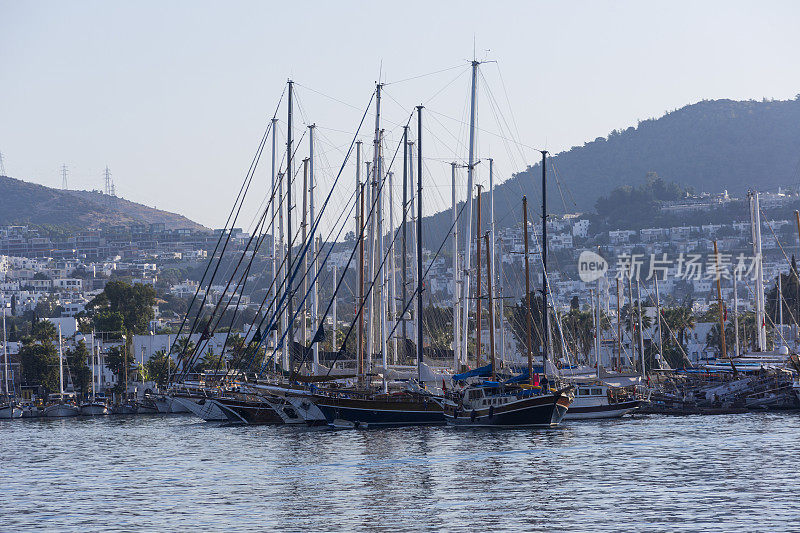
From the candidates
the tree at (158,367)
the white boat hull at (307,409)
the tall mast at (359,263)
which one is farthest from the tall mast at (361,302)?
the tree at (158,367)

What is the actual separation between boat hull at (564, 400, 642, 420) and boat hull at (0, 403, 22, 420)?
218 ft

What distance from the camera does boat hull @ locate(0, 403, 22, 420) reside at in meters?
118

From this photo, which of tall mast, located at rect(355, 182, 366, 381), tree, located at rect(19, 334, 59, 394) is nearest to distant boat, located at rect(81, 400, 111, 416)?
tree, located at rect(19, 334, 59, 394)

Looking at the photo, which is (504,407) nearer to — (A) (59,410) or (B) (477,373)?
(B) (477,373)

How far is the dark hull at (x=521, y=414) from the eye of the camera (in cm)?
6438

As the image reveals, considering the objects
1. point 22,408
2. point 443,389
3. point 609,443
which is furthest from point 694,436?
point 22,408

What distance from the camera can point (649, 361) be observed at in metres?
129

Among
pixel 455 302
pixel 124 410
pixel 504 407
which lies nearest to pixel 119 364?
pixel 124 410

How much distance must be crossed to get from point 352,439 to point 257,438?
8762mm

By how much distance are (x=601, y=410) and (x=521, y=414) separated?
1348cm

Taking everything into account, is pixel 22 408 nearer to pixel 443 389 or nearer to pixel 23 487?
pixel 443 389

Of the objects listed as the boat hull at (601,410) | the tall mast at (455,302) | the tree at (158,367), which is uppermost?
the tall mast at (455,302)

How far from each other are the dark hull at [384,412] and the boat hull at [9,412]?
194 feet

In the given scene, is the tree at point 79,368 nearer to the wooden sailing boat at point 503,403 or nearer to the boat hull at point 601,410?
the boat hull at point 601,410
